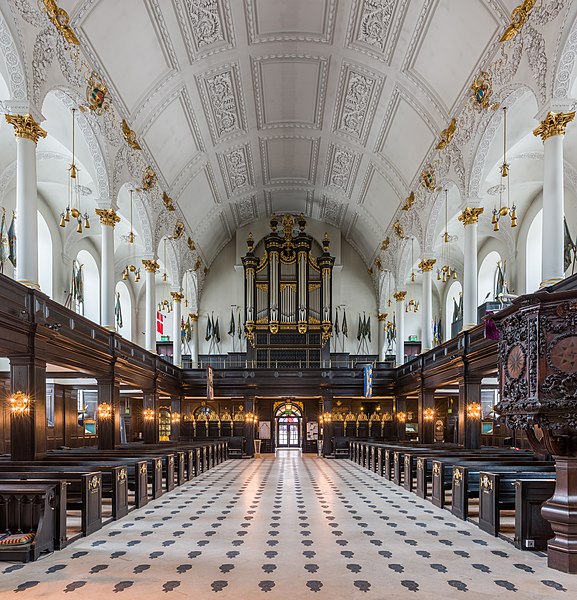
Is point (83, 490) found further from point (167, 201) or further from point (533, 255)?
point (533, 255)

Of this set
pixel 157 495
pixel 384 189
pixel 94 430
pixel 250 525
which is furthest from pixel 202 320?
pixel 250 525

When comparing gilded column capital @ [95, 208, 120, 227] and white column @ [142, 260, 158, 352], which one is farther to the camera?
white column @ [142, 260, 158, 352]

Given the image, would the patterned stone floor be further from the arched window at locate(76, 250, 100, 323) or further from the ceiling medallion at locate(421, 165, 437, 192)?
the arched window at locate(76, 250, 100, 323)

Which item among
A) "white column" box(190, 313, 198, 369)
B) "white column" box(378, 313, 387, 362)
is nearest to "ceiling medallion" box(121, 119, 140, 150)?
"white column" box(190, 313, 198, 369)

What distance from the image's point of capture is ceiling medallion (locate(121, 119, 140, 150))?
57.4 feet

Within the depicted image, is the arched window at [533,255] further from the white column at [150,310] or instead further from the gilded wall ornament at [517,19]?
the white column at [150,310]

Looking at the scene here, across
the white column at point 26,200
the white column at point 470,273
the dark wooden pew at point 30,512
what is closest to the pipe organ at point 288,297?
the white column at point 470,273

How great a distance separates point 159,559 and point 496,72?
12638 millimetres

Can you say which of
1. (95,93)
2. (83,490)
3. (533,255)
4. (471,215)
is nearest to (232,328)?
(533,255)

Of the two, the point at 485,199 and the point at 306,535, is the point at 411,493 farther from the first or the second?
the point at 485,199

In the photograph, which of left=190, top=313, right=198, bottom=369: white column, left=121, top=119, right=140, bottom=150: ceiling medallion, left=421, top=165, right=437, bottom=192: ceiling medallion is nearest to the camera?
left=121, top=119, right=140, bottom=150: ceiling medallion

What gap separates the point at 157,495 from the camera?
44.1ft

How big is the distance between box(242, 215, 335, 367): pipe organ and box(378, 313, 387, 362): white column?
3.04m

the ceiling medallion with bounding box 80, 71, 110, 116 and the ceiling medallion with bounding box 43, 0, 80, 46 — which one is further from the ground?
the ceiling medallion with bounding box 43, 0, 80, 46
